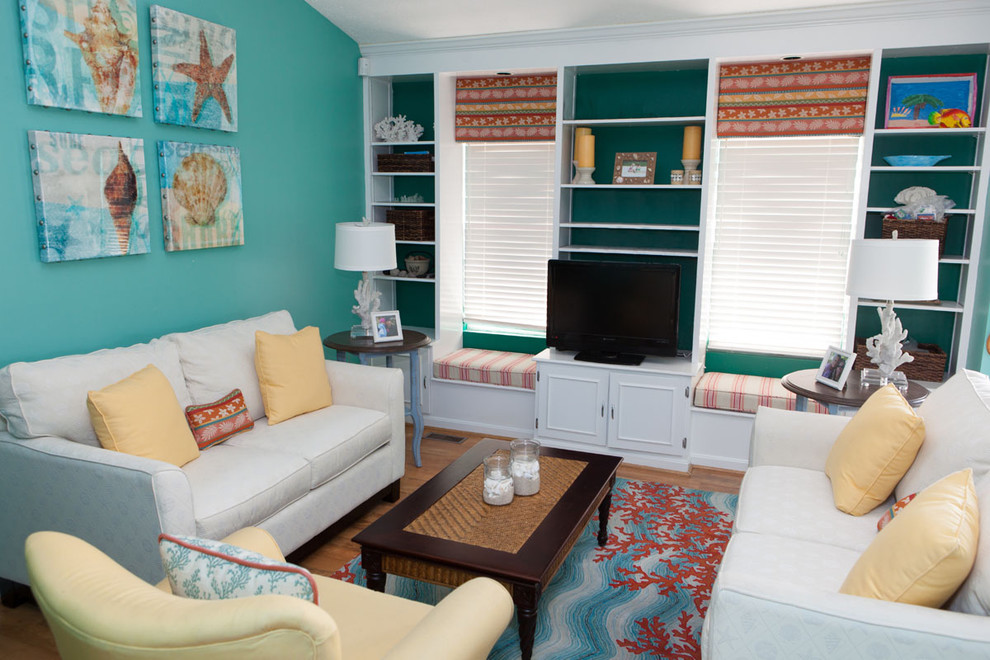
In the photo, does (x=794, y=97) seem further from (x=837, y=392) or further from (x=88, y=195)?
(x=88, y=195)

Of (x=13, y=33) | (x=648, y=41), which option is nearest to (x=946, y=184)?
(x=648, y=41)

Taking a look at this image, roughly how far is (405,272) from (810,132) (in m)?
2.65

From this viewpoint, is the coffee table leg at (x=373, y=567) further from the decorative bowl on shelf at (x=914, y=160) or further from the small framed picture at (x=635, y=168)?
the decorative bowl on shelf at (x=914, y=160)

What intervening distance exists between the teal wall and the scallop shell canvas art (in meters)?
0.06

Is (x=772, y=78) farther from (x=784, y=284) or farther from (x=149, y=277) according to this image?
(x=149, y=277)

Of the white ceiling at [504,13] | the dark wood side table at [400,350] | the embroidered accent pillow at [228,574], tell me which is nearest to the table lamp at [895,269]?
the white ceiling at [504,13]

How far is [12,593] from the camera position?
8.90 ft

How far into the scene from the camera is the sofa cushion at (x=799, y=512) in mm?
2332

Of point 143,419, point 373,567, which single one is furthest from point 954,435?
point 143,419

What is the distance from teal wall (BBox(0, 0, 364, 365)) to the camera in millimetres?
2811

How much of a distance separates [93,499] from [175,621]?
60.0 inches

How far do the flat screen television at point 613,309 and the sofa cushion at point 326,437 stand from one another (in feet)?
4.49

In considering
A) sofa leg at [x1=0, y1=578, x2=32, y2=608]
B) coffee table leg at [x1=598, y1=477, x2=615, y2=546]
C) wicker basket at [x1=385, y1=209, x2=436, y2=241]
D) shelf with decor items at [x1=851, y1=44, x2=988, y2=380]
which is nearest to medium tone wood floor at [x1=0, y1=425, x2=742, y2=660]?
sofa leg at [x1=0, y1=578, x2=32, y2=608]

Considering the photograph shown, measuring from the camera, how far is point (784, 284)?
4352 millimetres
